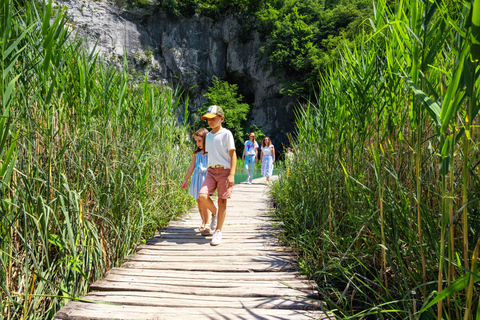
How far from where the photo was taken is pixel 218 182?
2.96m

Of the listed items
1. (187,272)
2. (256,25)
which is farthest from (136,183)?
(256,25)

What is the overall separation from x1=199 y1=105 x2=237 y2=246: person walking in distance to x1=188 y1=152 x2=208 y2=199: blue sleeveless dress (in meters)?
0.61

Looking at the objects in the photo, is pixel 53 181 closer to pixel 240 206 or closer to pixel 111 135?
pixel 111 135

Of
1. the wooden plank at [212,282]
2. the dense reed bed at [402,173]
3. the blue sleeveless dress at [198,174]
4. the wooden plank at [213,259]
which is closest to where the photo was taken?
the dense reed bed at [402,173]

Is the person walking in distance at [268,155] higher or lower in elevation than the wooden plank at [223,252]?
higher

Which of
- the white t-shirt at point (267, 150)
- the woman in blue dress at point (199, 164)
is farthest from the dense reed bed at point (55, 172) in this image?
the white t-shirt at point (267, 150)

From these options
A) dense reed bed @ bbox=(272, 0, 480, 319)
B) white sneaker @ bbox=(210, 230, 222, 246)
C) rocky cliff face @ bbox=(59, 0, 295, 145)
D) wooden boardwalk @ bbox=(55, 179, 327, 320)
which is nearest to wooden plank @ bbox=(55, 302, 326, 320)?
wooden boardwalk @ bbox=(55, 179, 327, 320)

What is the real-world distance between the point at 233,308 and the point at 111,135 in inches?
59.7

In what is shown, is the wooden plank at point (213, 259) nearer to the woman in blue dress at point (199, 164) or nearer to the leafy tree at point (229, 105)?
the woman in blue dress at point (199, 164)

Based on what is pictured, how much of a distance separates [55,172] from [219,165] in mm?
1441

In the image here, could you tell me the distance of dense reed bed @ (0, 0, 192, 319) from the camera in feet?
4.91

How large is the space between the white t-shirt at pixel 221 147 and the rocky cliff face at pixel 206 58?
20.9 metres

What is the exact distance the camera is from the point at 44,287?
1.63 m

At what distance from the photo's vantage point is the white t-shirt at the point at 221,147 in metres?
2.86
